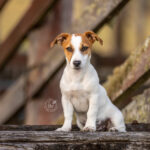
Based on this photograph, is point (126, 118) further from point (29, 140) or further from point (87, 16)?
point (29, 140)

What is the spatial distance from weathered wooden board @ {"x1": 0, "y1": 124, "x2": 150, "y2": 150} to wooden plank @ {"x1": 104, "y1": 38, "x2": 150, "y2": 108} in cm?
125

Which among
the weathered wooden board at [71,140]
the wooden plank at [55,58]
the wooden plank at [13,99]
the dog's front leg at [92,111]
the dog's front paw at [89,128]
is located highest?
the wooden plank at [55,58]

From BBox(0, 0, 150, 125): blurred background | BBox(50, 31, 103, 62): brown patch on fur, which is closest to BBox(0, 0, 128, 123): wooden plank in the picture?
BBox(0, 0, 150, 125): blurred background

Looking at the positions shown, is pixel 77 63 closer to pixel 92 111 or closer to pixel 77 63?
pixel 77 63

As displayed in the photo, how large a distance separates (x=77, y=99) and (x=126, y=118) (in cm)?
125

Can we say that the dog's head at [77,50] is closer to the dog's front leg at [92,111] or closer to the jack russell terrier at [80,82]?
the jack russell terrier at [80,82]

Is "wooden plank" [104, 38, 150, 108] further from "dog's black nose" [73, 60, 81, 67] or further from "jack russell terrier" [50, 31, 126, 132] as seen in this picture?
"dog's black nose" [73, 60, 81, 67]

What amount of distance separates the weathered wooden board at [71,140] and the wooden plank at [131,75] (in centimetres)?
125

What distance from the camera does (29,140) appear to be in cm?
242

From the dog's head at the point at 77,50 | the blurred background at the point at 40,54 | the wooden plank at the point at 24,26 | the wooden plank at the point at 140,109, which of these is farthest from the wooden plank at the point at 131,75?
→ the wooden plank at the point at 24,26

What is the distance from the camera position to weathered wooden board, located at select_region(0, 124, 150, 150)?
2.40 m

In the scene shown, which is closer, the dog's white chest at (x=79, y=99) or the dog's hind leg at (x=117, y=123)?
the dog's white chest at (x=79, y=99)

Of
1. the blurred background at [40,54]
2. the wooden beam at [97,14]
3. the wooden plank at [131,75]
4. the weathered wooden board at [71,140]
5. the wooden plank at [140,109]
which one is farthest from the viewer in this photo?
the blurred background at [40,54]

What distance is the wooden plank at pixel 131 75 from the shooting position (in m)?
3.79
